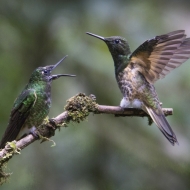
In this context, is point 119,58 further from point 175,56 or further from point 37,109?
point 37,109

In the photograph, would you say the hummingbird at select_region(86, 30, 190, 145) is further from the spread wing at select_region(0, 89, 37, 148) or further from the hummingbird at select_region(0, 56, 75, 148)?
the spread wing at select_region(0, 89, 37, 148)

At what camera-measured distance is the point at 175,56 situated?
419cm

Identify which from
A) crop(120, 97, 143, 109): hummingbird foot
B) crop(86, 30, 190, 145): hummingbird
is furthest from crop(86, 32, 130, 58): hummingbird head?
crop(120, 97, 143, 109): hummingbird foot

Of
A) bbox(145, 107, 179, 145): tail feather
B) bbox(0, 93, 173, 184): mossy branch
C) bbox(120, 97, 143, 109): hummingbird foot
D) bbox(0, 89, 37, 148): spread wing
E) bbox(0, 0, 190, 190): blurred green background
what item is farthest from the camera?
bbox(0, 0, 190, 190): blurred green background

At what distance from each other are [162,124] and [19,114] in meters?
1.12

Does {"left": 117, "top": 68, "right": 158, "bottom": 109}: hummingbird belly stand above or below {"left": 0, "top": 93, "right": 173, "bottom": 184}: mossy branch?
below

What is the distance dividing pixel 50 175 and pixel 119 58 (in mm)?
1568

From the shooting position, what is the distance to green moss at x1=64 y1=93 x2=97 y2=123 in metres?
3.43

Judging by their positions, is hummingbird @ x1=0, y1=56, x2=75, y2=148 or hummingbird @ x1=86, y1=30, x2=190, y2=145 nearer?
hummingbird @ x1=0, y1=56, x2=75, y2=148

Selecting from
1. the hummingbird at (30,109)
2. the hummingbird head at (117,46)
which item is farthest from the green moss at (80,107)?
the hummingbird head at (117,46)

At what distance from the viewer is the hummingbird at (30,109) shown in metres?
3.84

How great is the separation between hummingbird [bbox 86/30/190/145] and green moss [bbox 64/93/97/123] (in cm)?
56

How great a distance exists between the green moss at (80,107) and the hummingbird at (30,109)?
0.34 meters

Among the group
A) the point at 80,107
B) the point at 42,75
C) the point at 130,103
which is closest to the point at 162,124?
the point at 130,103
